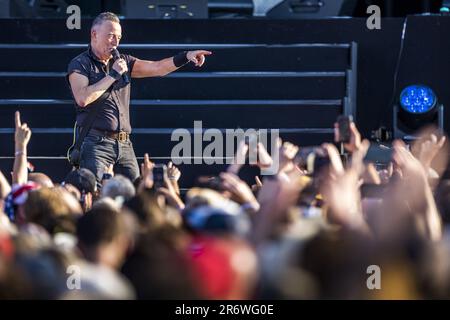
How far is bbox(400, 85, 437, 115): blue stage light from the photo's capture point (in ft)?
32.4

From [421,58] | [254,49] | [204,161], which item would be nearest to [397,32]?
[421,58]

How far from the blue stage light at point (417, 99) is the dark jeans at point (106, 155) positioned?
9.12 ft

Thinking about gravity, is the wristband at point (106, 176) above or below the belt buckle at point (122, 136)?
below

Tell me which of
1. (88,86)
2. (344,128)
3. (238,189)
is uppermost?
(88,86)

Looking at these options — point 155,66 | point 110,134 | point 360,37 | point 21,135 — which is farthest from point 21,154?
point 360,37

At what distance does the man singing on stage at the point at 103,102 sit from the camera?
8008 millimetres

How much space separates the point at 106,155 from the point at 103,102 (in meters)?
0.36

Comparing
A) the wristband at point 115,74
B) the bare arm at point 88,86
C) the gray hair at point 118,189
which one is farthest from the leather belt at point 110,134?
the gray hair at point 118,189

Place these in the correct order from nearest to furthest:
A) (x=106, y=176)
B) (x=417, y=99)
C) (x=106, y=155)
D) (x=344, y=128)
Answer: (x=344, y=128) → (x=106, y=176) → (x=106, y=155) → (x=417, y=99)

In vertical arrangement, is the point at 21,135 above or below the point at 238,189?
above

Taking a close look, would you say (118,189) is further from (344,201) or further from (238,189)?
(344,201)

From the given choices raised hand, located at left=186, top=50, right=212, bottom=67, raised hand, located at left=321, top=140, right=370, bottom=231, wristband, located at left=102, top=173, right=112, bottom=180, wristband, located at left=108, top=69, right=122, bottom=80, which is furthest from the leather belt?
raised hand, located at left=321, top=140, right=370, bottom=231

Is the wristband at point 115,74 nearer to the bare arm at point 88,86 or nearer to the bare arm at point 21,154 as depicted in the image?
the bare arm at point 88,86

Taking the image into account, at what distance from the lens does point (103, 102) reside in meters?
8.11
